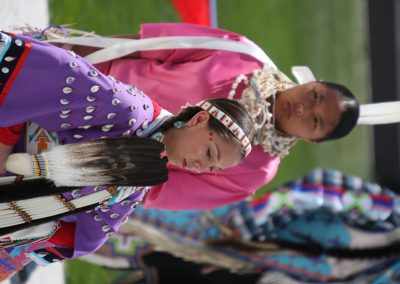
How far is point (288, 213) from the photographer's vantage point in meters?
3.89

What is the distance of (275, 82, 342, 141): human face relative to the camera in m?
2.82

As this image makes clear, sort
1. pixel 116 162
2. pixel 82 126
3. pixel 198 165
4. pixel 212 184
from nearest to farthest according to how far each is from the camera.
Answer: pixel 116 162 < pixel 82 126 < pixel 198 165 < pixel 212 184

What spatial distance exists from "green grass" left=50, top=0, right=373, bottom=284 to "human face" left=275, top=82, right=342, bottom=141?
2.05 m

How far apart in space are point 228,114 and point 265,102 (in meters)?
0.69

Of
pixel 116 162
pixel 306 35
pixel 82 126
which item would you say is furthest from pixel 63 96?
pixel 306 35

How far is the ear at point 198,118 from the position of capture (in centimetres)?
206

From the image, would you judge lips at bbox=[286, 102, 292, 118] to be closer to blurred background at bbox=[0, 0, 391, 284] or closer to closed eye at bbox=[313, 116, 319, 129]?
closed eye at bbox=[313, 116, 319, 129]

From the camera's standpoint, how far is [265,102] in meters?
2.76

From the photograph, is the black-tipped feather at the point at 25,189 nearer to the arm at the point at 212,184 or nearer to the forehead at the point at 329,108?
the arm at the point at 212,184

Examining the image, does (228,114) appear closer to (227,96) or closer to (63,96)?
(63,96)

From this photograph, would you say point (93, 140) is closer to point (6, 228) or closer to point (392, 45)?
point (6, 228)

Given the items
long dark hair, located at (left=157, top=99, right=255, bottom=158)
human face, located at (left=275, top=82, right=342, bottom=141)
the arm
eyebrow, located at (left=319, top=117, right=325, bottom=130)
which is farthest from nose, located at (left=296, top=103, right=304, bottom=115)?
long dark hair, located at (left=157, top=99, right=255, bottom=158)

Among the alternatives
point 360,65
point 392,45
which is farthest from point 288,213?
point 360,65

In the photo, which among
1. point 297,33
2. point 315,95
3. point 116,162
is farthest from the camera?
point 297,33
